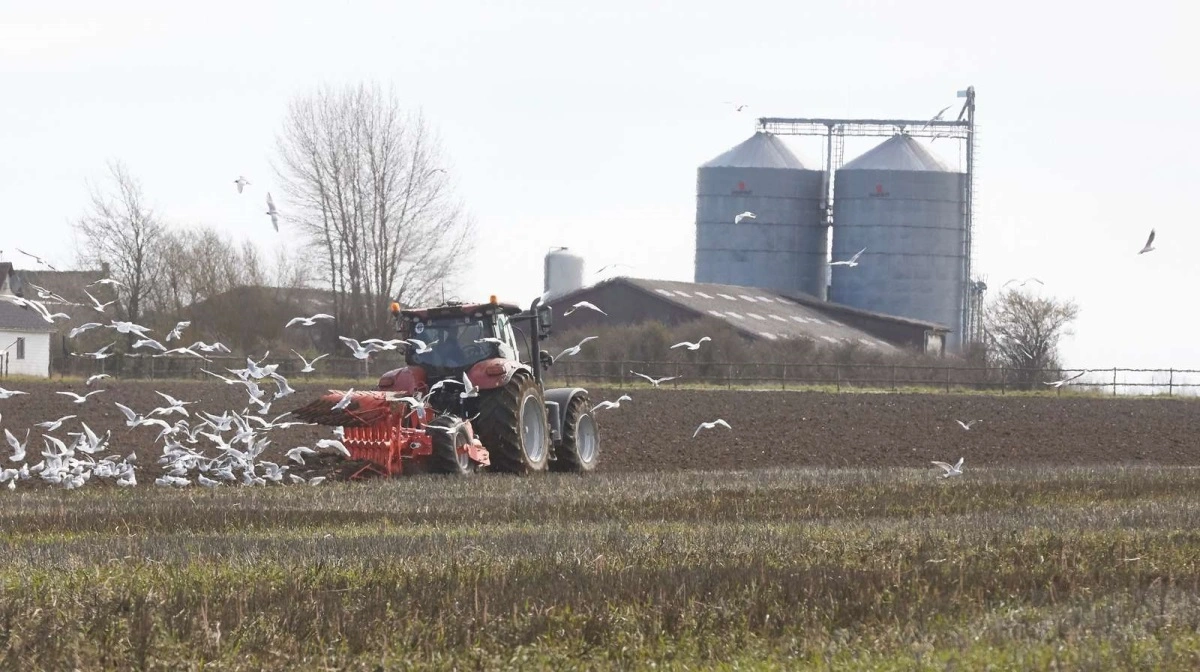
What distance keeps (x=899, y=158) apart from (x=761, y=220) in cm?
599

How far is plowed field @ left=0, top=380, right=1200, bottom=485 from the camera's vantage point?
2783 cm

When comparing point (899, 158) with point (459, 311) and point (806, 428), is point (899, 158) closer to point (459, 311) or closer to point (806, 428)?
point (806, 428)

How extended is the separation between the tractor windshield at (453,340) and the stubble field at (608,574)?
6.05 feet

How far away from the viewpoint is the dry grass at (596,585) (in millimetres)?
7535

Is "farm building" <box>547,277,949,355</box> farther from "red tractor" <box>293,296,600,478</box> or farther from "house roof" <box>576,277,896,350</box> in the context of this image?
"red tractor" <box>293,296,600,478</box>

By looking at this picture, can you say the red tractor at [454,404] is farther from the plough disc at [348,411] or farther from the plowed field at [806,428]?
the plowed field at [806,428]

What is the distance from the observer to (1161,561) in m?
10.7

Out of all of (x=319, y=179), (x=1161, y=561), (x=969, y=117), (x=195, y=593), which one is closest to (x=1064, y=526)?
(x=1161, y=561)

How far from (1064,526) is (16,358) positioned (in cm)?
5284

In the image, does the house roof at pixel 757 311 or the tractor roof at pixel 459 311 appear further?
the house roof at pixel 757 311

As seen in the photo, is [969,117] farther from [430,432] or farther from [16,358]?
[430,432]

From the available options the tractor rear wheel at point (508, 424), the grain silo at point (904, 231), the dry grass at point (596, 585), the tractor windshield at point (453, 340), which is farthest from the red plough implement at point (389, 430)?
the grain silo at point (904, 231)

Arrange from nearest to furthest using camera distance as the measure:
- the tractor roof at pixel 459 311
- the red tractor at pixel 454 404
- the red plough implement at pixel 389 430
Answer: the red plough implement at pixel 389 430 → the red tractor at pixel 454 404 → the tractor roof at pixel 459 311

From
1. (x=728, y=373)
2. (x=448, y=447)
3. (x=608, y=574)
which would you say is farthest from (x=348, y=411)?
(x=728, y=373)
